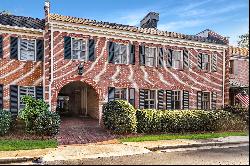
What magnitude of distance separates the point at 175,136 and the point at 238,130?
558cm

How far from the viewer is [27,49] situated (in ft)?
60.4

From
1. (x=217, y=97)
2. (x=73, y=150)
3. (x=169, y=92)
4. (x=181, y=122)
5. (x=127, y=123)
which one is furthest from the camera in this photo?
(x=217, y=97)

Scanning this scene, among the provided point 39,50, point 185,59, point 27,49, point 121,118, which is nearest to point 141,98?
point 185,59

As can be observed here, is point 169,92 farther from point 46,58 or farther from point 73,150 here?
point 73,150

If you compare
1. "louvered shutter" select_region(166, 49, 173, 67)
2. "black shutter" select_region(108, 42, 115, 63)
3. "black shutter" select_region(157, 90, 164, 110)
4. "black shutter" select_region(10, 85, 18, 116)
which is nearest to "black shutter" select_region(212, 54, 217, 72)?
"louvered shutter" select_region(166, 49, 173, 67)

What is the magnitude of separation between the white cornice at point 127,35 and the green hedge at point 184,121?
18.7ft

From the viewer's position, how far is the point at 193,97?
23.5 meters

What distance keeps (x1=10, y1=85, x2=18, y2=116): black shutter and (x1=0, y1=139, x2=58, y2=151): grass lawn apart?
12.2ft

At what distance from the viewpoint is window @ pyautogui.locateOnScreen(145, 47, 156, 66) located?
21422mm

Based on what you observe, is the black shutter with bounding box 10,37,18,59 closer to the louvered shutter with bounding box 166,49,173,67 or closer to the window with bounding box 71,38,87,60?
the window with bounding box 71,38,87,60

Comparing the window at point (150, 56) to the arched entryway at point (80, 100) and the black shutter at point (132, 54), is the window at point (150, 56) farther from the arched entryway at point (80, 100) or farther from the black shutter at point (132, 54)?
the arched entryway at point (80, 100)

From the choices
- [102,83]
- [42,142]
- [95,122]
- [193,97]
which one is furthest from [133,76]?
[42,142]

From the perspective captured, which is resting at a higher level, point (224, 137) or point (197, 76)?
point (197, 76)

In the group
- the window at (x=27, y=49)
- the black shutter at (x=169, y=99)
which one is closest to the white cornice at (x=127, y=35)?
the window at (x=27, y=49)
